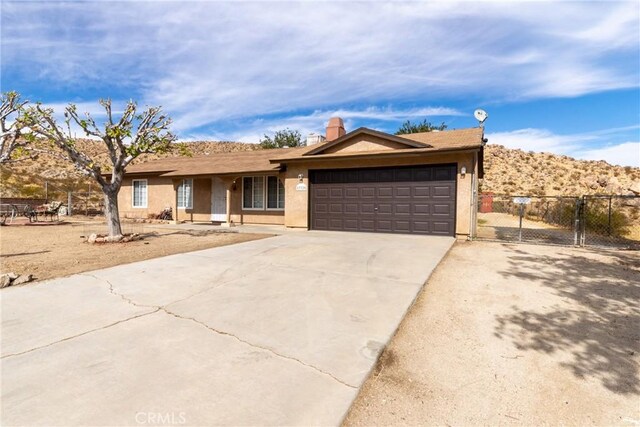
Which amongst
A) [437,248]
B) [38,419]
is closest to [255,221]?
[437,248]

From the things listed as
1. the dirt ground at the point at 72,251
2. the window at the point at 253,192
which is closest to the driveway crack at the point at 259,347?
the dirt ground at the point at 72,251

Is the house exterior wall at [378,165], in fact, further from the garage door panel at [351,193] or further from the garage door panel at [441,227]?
the garage door panel at [351,193]

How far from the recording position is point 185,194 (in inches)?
796

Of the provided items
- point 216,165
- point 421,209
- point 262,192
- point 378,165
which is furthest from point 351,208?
point 216,165

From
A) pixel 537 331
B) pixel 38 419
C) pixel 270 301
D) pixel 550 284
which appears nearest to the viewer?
pixel 38 419

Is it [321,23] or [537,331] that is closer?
[537,331]

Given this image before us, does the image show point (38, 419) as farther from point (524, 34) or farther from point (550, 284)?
point (524, 34)

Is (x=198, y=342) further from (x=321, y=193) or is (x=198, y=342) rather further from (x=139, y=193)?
(x=139, y=193)

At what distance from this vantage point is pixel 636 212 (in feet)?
61.7

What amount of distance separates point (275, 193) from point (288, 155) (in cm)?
238

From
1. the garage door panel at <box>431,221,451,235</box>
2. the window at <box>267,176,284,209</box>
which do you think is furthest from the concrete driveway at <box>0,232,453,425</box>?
the window at <box>267,176,284,209</box>

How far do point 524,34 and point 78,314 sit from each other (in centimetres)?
1503

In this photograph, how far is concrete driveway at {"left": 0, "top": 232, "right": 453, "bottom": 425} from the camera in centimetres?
267

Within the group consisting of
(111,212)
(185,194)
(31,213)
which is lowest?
(31,213)
